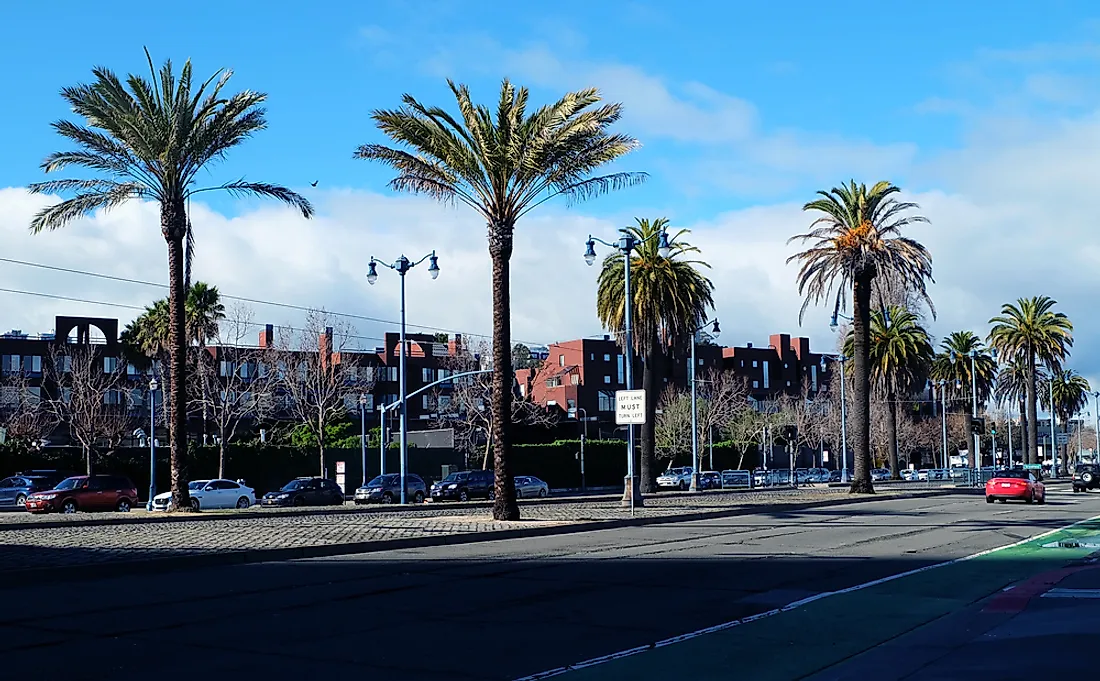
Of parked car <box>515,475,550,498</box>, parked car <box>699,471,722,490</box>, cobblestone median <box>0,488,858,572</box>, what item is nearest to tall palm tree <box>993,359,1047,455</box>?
parked car <box>699,471,722,490</box>

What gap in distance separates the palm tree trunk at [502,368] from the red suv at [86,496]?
18.8 metres

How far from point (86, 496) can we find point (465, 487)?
57.0ft

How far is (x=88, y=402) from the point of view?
64.1 meters

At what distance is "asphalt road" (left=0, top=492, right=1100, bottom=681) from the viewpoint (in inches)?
421

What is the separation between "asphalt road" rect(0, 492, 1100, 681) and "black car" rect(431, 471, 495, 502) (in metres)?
Answer: 27.9

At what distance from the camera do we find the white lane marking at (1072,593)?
14555mm

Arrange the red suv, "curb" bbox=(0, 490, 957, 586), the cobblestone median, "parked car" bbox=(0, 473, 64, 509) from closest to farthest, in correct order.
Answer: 1. "curb" bbox=(0, 490, 957, 586)
2. the cobblestone median
3. the red suv
4. "parked car" bbox=(0, 473, 64, 509)

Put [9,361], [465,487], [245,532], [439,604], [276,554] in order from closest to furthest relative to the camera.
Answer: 1. [439,604]
2. [276,554]
3. [245,532]
4. [465,487]
5. [9,361]

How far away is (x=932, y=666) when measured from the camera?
995 cm

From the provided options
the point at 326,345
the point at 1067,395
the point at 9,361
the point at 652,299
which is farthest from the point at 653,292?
the point at 1067,395

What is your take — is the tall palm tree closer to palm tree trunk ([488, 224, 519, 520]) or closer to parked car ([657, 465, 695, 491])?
parked car ([657, 465, 695, 491])

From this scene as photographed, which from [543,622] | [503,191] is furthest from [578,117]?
[543,622]

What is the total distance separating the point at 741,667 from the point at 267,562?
504 inches

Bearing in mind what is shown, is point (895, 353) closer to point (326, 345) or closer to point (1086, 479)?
point (1086, 479)
